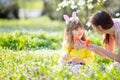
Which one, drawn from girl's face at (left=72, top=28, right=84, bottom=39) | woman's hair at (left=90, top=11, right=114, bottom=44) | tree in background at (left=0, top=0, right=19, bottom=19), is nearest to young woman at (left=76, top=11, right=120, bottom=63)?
woman's hair at (left=90, top=11, right=114, bottom=44)

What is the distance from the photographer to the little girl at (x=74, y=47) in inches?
314

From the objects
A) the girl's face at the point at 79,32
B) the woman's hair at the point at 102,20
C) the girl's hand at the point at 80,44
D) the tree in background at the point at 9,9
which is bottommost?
the tree in background at the point at 9,9

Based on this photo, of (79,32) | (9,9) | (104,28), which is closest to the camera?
(104,28)

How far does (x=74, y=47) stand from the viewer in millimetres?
8047

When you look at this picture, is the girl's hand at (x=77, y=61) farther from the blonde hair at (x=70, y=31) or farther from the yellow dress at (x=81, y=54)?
the blonde hair at (x=70, y=31)

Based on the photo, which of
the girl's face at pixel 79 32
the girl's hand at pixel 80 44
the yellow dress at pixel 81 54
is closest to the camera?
the girl's hand at pixel 80 44

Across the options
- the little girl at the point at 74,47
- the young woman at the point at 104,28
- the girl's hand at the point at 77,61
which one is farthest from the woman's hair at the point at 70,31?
the young woman at the point at 104,28

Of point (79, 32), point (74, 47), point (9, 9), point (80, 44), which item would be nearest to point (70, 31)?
point (79, 32)

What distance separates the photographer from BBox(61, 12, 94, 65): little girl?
7973 mm

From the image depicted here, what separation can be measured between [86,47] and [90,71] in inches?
25.1

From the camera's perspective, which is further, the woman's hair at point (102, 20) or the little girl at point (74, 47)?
the little girl at point (74, 47)

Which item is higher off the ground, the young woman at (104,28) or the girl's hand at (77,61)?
the young woman at (104,28)

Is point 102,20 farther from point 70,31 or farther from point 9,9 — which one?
point 9,9

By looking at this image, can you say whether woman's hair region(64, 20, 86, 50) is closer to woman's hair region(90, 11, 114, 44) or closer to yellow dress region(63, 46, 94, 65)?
yellow dress region(63, 46, 94, 65)
